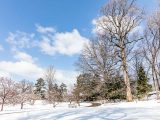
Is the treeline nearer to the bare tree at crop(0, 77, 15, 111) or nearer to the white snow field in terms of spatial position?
the bare tree at crop(0, 77, 15, 111)

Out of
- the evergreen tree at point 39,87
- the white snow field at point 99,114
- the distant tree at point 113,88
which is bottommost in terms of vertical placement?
Answer: the white snow field at point 99,114

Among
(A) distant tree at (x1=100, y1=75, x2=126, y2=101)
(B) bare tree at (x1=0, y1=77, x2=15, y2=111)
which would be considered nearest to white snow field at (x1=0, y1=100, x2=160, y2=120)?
(A) distant tree at (x1=100, y1=75, x2=126, y2=101)

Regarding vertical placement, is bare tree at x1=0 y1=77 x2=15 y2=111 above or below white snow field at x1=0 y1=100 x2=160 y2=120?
above

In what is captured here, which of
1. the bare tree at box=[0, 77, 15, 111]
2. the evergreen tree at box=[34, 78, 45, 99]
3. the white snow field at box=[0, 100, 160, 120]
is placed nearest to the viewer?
the white snow field at box=[0, 100, 160, 120]

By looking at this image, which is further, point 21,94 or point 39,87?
point 39,87

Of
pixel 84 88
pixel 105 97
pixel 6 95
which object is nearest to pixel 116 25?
pixel 105 97

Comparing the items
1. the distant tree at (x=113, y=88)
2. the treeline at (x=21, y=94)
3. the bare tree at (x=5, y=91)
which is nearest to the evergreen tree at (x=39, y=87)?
the treeline at (x=21, y=94)

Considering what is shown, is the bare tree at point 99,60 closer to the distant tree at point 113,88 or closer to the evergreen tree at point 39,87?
the distant tree at point 113,88

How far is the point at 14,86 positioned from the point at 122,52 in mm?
31641

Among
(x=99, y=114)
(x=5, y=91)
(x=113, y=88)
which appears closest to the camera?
(x=99, y=114)

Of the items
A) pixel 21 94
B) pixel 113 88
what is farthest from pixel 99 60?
pixel 21 94

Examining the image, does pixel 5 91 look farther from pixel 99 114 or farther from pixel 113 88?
pixel 99 114

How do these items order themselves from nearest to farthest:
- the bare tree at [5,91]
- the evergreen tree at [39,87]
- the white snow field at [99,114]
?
the white snow field at [99,114]
the bare tree at [5,91]
the evergreen tree at [39,87]

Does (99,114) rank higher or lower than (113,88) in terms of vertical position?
lower
